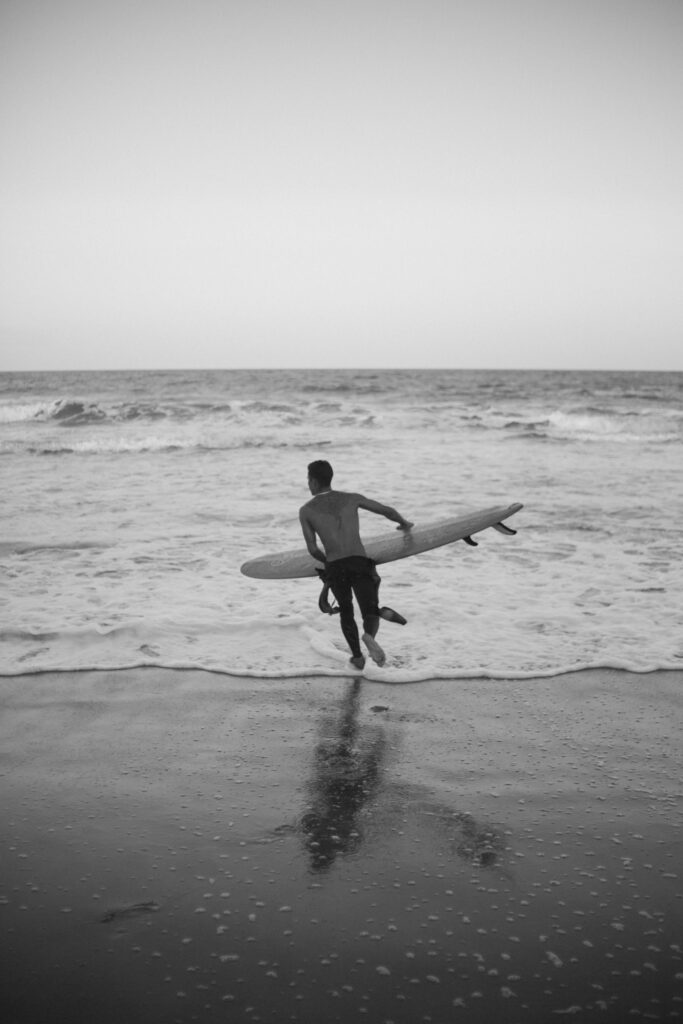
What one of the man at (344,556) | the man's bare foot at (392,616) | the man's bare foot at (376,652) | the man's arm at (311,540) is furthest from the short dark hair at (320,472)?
the man's bare foot at (376,652)

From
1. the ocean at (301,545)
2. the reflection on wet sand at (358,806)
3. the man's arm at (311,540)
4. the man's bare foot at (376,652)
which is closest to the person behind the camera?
the reflection on wet sand at (358,806)

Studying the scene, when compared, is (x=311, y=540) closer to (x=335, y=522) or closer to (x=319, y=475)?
(x=335, y=522)

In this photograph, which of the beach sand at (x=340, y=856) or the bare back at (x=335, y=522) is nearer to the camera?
the beach sand at (x=340, y=856)

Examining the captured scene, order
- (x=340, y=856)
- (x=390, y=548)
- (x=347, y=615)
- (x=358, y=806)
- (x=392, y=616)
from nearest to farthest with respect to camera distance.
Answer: (x=340, y=856), (x=358, y=806), (x=392, y=616), (x=347, y=615), (x=390, y=548)

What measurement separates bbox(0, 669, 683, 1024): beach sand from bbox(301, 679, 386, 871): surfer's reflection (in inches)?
0.5

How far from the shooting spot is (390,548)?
20.8 feet

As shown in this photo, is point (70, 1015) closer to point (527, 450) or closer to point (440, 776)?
point (440, 776)

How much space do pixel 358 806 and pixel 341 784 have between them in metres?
0.22

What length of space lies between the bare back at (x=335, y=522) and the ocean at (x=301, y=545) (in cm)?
82

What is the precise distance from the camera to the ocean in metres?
5.60

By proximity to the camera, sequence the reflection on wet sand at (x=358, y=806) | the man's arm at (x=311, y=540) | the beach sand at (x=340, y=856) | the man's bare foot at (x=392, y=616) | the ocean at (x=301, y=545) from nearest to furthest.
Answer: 1. the beach sand at (x=340, y=856)
2. the reflection on wet sand at (x=358, y=806)
3. the man's bare foot at (x=392, y=616)
4. the man's arm at (x=311, y=540)
5. the ocean at (x=301, y=545)

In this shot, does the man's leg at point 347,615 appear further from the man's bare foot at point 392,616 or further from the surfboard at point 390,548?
the surfboard at point 390,548

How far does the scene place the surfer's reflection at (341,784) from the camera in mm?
3158

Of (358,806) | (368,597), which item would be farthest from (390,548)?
(358,806)
